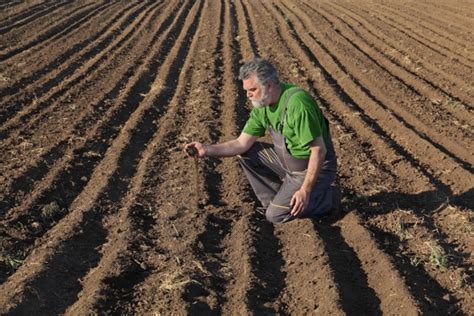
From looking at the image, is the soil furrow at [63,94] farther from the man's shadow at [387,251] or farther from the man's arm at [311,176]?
the man's shadow at [387,251]

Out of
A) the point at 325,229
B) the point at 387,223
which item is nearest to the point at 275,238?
the point at 325,229

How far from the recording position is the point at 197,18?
53.4 feet

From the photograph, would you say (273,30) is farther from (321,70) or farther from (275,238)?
(275,238)

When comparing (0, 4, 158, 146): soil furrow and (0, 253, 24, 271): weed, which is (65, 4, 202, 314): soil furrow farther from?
(0, 4, 158, 146): soil furrow

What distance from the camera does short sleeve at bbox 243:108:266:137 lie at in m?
4.69

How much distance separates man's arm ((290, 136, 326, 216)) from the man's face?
51 cm

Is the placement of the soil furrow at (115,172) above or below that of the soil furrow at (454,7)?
above

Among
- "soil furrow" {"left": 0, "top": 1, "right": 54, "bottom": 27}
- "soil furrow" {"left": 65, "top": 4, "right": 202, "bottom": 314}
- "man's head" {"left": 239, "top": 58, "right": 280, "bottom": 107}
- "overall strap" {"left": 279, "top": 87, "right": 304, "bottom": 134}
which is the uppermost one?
Answer: "man's head" {"left": 239, "top": 58, "right": 280, "bottom": 107}

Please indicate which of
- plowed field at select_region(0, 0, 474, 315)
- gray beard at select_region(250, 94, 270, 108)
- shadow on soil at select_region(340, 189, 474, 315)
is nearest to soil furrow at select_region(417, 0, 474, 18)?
plowed field at select_region(0, 0, 474, 315)

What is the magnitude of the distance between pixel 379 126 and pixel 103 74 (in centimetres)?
505

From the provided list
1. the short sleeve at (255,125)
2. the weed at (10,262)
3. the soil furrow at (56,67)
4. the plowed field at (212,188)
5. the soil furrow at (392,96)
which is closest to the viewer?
the plowed field at (212,188)

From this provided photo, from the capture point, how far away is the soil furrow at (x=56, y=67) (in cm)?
853

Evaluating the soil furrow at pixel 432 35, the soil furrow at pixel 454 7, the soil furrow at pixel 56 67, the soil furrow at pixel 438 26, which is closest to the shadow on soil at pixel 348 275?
the soil furrow at pixel 56 67

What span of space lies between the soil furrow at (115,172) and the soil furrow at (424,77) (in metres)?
4.04
